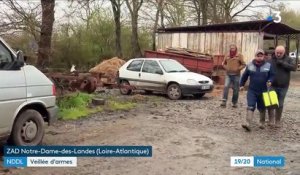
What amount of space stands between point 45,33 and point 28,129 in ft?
23.0

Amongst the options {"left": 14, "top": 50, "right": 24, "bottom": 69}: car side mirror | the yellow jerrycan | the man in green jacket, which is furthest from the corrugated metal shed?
{"left": 14, "top": 50, "right": 24, "bottom": 69}: car side mirror

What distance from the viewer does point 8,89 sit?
272 inches

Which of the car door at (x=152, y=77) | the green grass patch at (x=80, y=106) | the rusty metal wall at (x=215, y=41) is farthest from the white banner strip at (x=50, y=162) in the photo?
the rusty metal wall at (x=215, y=41)

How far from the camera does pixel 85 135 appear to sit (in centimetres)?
912

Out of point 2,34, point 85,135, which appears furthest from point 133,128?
point 2,34

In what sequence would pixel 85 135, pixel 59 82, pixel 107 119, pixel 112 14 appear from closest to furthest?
pixel 85 135 → pixel 107 119 → pixel 59 82 → pixel 112 14

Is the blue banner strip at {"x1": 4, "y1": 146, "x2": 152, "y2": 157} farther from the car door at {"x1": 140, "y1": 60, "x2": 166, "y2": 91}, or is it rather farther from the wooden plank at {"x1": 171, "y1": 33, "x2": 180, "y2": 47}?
the wooden plank at {"x1": 171, "y1": 33, "x2": 180, "y2": 47}

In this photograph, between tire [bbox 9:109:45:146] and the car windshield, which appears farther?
the car windshield

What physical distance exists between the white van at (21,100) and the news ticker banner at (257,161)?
3347 millimetres

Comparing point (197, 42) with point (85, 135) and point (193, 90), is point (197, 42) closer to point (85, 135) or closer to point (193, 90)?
point (193, 90)

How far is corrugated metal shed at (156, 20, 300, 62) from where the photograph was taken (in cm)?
2428

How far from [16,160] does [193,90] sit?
9.87 meters

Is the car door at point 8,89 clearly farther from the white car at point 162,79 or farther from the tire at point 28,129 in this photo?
the white car at point 162,79

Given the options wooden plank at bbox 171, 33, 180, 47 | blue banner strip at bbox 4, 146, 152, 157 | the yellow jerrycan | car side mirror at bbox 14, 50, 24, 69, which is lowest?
blue banner strip at bbox 4, 146, 152, 157
